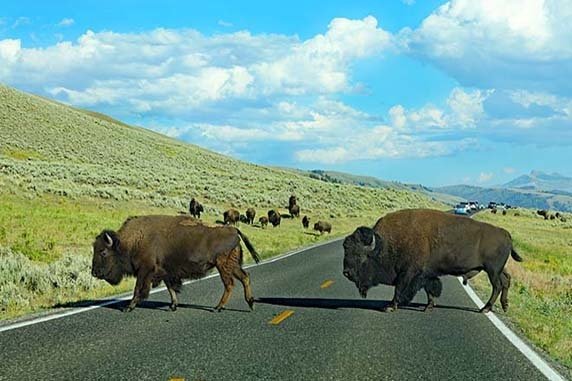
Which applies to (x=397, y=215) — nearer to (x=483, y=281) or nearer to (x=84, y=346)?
(x=84, y=346)

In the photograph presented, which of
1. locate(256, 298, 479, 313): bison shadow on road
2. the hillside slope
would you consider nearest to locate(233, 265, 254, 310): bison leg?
locate(256, 298, 479, 313): bison shadow on road

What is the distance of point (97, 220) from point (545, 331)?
25274 millimetres

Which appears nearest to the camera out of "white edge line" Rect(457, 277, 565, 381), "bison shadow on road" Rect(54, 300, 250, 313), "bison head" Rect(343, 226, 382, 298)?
"white edge line" Rect(457, 277, 565, 381)

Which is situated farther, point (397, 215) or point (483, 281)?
point (483, 281)

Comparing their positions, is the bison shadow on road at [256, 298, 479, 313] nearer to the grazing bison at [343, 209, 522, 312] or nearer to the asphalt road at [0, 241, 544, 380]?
the asphalt road at [0, 241, 544, 380]

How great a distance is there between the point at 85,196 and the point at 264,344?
3945 centimetres

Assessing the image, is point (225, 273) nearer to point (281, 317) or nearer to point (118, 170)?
point (281, 317)

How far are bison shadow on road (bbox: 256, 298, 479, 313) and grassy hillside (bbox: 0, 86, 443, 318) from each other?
3.75 m

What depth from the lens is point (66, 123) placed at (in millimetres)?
103188

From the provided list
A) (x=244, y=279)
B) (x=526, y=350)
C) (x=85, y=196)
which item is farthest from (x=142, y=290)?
(x=85, y=196)

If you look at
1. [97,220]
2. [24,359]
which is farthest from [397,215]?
[97,220]

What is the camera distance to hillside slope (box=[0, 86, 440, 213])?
5291cm

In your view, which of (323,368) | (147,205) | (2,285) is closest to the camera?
(323,368)

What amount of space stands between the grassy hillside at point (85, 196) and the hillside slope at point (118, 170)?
18 cm
